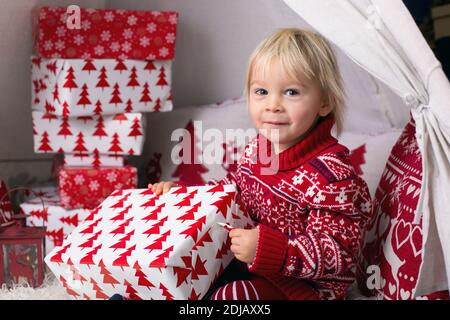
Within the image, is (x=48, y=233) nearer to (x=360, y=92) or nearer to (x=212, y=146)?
(x=212, y=146)

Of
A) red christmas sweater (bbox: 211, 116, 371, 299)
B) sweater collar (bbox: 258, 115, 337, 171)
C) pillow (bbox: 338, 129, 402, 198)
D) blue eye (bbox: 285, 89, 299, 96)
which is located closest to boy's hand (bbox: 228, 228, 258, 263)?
red christmas sweater (bbox: 211, 116, 371, 299)

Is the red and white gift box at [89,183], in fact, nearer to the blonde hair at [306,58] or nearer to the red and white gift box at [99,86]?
the red and white gift box at [99,86]

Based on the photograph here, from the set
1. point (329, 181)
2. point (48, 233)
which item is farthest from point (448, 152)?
point (48, 233)

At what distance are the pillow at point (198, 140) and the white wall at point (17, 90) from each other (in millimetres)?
364

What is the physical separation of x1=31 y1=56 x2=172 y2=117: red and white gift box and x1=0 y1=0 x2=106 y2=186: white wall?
0.17ft

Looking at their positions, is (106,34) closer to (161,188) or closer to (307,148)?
(161,188)

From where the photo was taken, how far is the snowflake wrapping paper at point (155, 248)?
A: 3.72ft

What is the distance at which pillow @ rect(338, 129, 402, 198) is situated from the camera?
60.2 inches

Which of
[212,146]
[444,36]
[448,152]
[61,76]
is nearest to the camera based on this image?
[448,152]

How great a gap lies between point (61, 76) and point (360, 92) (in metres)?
0.81

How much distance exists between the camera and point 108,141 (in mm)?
1738

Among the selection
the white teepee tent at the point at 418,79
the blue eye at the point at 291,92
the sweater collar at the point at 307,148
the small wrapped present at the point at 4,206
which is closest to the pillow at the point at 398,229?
the white teepee tent at the point at 418,79

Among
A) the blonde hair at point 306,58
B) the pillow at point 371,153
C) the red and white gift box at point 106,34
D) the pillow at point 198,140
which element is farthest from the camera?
the pillow at point 198,140

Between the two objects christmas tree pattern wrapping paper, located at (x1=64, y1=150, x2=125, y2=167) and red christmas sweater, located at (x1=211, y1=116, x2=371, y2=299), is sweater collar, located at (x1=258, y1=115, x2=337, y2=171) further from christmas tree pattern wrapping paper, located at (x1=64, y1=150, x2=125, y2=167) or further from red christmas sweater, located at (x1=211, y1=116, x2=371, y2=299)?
christmas tree pattern wrapping paper, located at (x1=64, y1=150, x2=125, y2=167)
